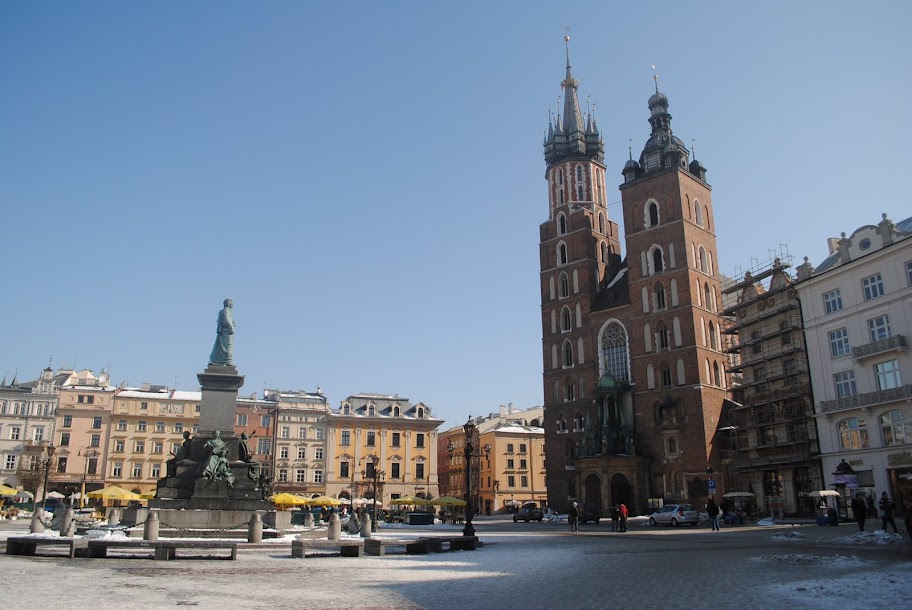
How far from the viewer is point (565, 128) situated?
7594 cm

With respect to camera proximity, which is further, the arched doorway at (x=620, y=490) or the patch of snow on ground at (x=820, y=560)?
the arched doorway at (x=620, y=490)

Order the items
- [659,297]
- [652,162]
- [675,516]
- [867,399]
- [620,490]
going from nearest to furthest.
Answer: [867,399] < [675,516] < [620,490] < [659,297] < [652,162]

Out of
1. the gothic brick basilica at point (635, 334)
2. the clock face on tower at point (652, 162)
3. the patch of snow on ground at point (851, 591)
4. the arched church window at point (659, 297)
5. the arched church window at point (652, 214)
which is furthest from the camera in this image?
the clock face on tower at point (652, 162)

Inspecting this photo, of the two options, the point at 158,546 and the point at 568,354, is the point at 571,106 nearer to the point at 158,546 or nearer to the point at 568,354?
the point at 568,354

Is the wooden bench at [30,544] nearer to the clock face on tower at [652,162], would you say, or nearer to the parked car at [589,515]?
the parked car at [589,515]

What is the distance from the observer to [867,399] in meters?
37.3

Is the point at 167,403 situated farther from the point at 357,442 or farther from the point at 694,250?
the point at 694,250

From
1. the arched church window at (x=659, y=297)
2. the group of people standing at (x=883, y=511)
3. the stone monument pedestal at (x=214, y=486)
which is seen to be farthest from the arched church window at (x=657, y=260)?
the stone monument pedestal at (x=214, y=486)

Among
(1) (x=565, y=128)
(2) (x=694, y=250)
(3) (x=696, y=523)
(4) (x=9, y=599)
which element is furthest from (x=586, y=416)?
(4) (x=9, y=599)

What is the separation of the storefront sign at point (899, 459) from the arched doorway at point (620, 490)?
2241 centimetres

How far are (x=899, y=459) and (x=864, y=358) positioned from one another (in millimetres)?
5020

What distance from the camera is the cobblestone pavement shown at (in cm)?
1091

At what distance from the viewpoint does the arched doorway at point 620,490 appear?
56406mm

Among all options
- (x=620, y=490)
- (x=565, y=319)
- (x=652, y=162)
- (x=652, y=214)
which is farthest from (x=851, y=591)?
(x=565, y=319)
